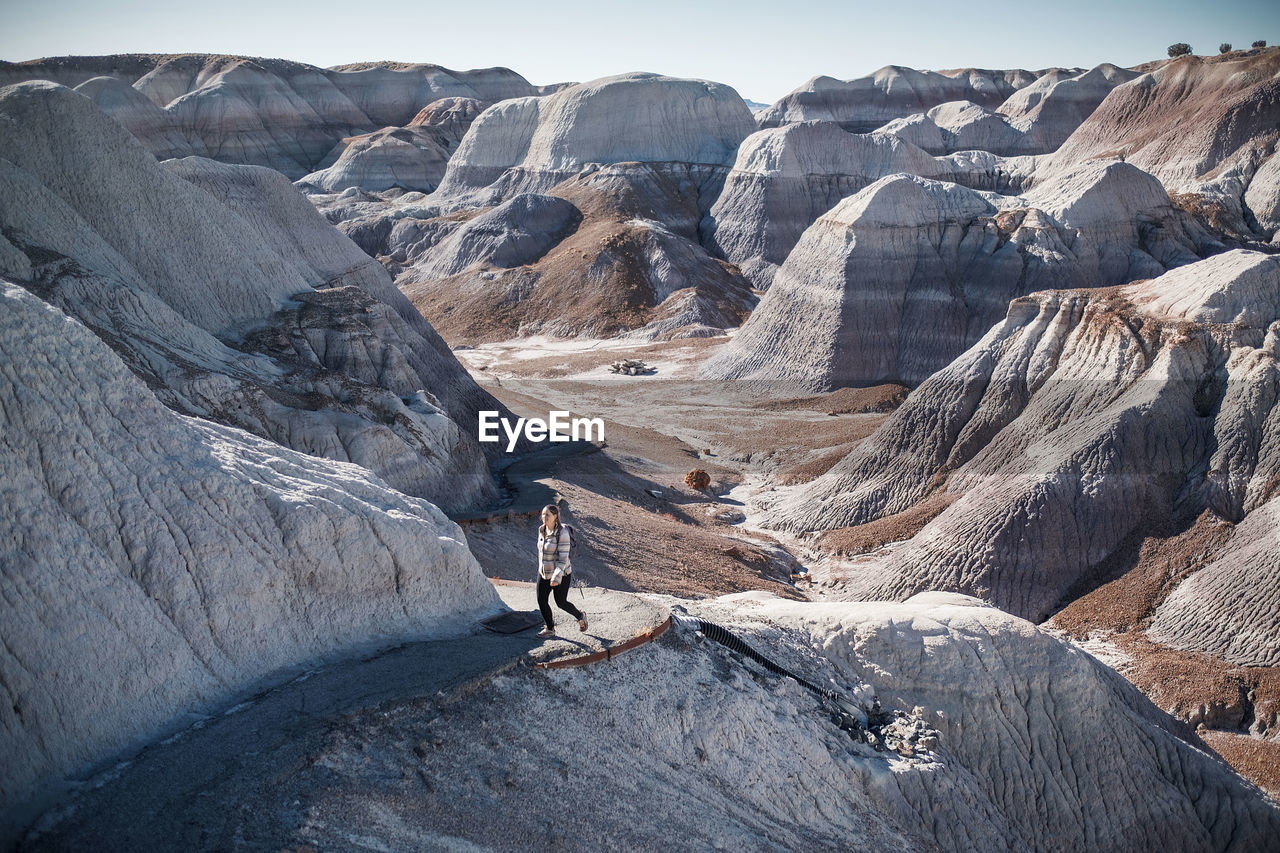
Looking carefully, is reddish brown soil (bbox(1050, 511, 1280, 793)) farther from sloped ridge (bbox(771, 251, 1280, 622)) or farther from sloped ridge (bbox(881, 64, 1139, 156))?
sloped ridge (bbox(881, 64, 1139, 156))

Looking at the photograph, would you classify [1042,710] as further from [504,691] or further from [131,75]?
[131,75]

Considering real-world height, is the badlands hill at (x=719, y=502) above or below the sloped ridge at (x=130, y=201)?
below

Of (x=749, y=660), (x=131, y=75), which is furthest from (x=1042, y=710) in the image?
(x=131, y=75)

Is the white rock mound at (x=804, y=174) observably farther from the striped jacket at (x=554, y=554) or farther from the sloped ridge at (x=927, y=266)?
the striped jacket at (x=554, y=554)

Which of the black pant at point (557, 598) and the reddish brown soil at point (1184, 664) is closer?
the black pant at point (557, 598)

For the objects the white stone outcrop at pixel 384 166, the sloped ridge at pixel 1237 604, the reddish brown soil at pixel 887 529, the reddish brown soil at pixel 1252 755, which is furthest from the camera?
the white stone outcrop at pixel 384 166

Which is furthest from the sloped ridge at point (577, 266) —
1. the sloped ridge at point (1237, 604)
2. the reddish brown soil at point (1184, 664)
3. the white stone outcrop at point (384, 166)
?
the sloped ridge at point (1237, 604)

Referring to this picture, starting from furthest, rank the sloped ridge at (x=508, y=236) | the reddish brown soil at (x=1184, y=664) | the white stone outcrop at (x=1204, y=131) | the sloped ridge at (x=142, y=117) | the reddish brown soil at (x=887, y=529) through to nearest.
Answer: the sloped ridge at (x=142, y=117)
the sloped ridge at (x=508, y=236)
the white stone outcrop at (x=1204, y=131)
the reddish brown soil at (x=887, y=529)
the reddish brown soil at (x=1184, y=664)

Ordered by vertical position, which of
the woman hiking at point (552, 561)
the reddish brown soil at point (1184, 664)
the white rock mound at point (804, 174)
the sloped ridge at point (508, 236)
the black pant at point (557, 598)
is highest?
the white rock mound at point (804, 174)
